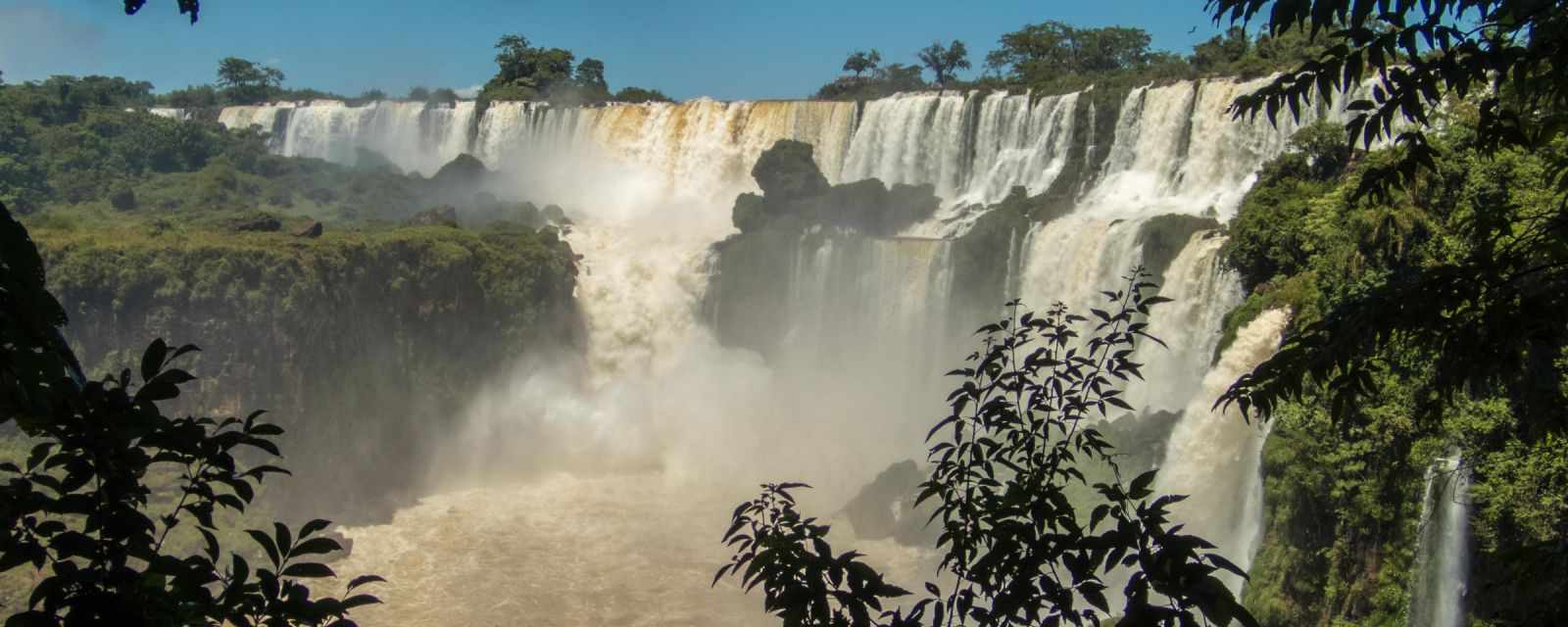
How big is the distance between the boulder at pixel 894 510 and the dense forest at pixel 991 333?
2.33 metres

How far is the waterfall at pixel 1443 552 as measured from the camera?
10.6 meters

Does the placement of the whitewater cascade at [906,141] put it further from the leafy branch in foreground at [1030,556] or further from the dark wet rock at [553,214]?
the leafy branch in foreground at [1030,556]

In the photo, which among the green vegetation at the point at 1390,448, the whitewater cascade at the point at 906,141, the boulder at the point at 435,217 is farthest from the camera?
the boulder at the point at 435,217

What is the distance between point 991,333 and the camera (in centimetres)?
645

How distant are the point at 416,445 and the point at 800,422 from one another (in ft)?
29.7

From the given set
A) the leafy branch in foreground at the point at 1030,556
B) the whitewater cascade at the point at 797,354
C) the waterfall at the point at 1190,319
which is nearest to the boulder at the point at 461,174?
the whitewater cascade at the point at 797,354

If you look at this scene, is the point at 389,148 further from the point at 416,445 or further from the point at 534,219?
the point at 416,445

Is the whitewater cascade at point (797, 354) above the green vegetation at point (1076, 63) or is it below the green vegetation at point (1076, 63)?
below

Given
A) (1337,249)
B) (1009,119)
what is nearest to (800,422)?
(1009,119)

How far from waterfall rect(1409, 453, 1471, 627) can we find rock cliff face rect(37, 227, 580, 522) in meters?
18.2

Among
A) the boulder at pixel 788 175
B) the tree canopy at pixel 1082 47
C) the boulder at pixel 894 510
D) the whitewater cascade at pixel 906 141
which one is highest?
the tree canopy at pixel 1082 47

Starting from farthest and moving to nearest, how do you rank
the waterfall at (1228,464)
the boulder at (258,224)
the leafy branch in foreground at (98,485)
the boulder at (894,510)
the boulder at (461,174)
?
the boulder at (461,174)
the boulder at (258,224)
the boulder at (894,510)
the waterfall at (1228,464)
the leafy branch in foreground at (98,485)

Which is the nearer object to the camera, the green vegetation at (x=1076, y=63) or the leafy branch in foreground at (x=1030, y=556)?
the leafy branch in foreground at (x=1030, y=556)

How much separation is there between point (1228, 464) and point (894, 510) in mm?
7407
